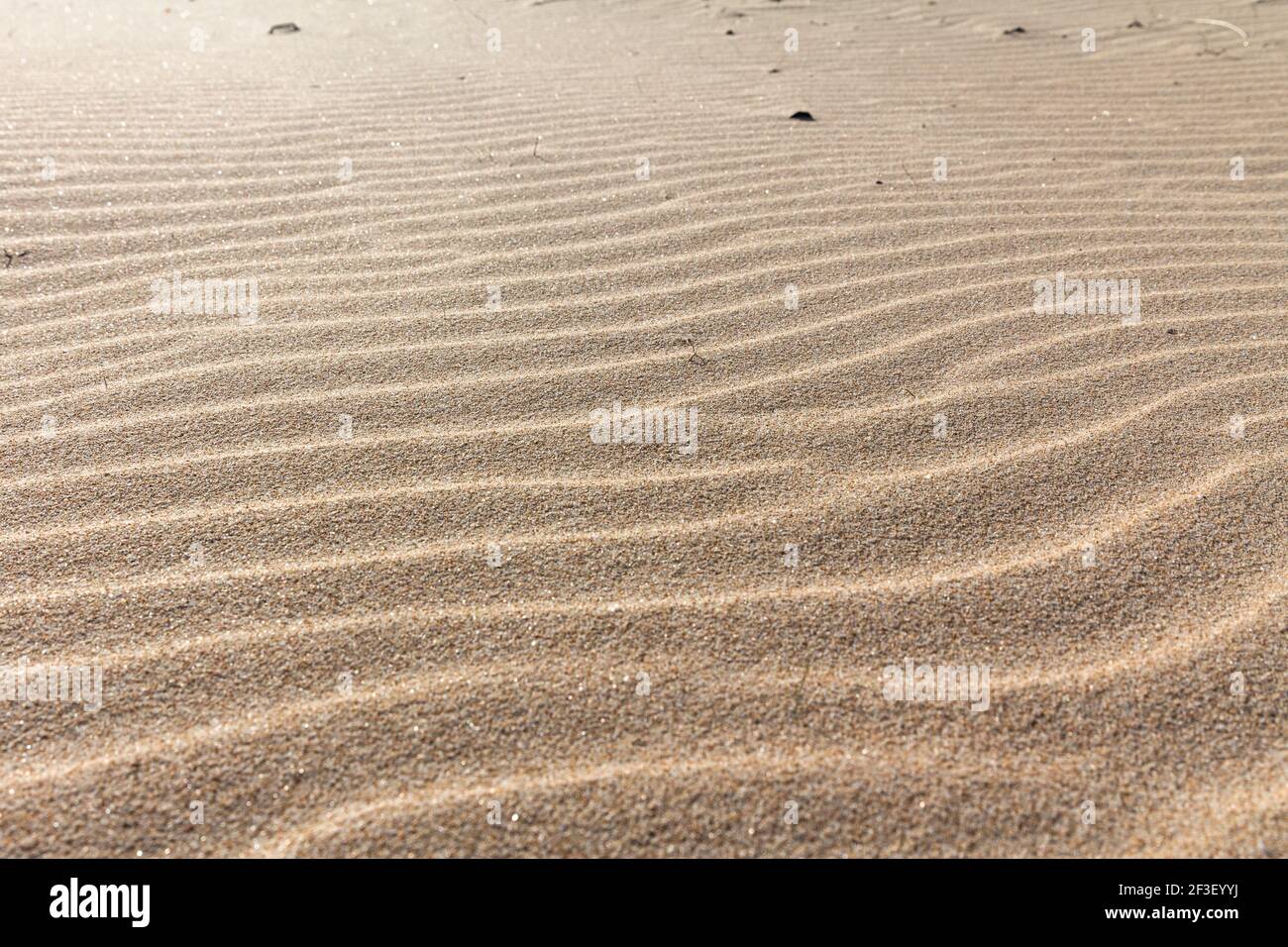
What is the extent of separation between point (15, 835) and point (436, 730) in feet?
1.88

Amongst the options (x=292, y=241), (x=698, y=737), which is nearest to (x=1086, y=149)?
(x=292, y=241)

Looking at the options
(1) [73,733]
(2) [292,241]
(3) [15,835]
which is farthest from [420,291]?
(3) [15,835]

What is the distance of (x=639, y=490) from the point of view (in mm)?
2002

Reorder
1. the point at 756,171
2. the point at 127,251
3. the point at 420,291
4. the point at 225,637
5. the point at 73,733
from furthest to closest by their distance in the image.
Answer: the point at 756,171, the point at 127,251, the point at 420,291, the point at 225,637, the point at 73,733

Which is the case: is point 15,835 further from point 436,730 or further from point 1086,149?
point 1086,149

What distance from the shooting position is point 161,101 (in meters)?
4.46

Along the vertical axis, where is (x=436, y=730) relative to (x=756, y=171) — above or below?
below

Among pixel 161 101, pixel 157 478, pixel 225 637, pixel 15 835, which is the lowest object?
pixel 15 835

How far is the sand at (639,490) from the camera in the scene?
1.40 metres

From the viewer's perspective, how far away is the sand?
4.59ft

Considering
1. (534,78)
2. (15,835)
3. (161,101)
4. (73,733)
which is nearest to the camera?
(15,835)

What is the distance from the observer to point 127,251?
3043mm

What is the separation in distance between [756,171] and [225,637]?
2.81m

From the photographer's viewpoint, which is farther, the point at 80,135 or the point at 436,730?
the point at 80,135
